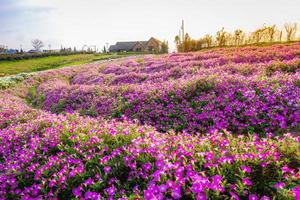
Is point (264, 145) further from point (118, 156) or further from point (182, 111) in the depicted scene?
point (182, 111)

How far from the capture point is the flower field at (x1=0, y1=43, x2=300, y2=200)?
11.2 ft

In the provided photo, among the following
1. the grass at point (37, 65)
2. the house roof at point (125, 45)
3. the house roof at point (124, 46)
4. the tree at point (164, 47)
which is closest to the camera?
the grass at point (37, 65)

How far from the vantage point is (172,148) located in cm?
455

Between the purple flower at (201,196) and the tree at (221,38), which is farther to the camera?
the tree at (221,38)

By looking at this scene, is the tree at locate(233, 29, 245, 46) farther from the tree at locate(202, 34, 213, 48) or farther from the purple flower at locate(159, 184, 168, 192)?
the purple flower at locate(159, 184, 168, 192)

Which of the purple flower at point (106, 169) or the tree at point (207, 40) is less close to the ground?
the tree at point (207, 40)

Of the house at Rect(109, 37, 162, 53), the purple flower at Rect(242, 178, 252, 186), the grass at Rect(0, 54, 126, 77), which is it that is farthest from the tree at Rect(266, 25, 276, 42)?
the house at Rect(109, 37, 162, 53)

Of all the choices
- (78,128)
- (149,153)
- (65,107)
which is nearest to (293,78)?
(149,153)

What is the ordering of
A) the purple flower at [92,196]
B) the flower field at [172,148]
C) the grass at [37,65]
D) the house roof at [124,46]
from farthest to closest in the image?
the house roof at [124,46]
the grass at [37,65]
the purple flower at [92,196]
the flower field at [172,148]

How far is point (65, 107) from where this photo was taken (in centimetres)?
1203

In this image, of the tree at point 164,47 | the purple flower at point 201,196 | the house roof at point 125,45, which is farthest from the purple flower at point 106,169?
the house roof at point 125,45

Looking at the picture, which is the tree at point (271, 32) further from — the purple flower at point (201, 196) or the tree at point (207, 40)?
the purple flower at point (201, 196)

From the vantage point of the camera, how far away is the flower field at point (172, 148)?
3422 mm

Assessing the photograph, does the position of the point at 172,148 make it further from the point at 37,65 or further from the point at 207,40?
the point at 37,65
